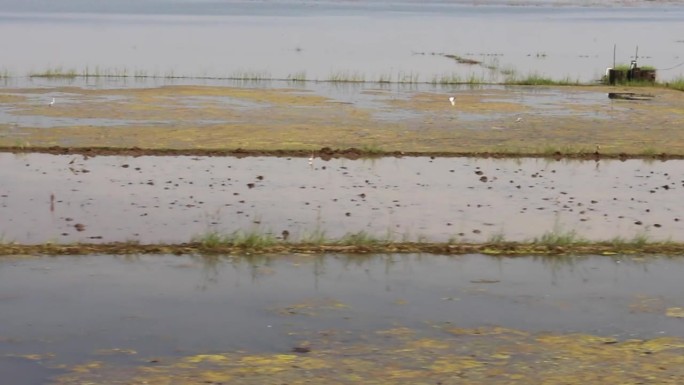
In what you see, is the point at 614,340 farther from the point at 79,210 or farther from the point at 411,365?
the point at 79,210

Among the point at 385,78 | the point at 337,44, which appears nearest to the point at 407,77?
the point at 385,78

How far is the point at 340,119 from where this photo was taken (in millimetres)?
24734

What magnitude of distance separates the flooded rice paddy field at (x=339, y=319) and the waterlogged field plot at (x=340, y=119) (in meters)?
8.86

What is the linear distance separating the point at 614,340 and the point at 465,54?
44240mm

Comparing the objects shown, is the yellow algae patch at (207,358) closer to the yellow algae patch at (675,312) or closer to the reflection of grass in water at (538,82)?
the yellow algae patch at (675,312)

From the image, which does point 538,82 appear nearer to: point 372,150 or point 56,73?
point 56,73

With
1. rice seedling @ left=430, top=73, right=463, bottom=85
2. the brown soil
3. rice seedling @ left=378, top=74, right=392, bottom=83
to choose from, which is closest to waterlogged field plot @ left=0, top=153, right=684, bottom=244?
the brown soil

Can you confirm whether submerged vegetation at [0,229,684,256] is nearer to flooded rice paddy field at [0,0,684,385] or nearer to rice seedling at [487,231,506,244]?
rice seedling at [487,231,506,244]

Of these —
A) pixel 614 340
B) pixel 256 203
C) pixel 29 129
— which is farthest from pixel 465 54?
pixel 614 340

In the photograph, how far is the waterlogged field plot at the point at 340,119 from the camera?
20.9 metres

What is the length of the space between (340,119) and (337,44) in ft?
109

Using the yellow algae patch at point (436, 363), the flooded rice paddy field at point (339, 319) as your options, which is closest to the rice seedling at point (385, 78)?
the flooded rice paddy field at point (339, 319)

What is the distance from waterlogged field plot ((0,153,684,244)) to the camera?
43.4ft

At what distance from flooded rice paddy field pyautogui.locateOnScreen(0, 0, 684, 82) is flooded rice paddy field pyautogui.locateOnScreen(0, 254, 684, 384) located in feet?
85.5
